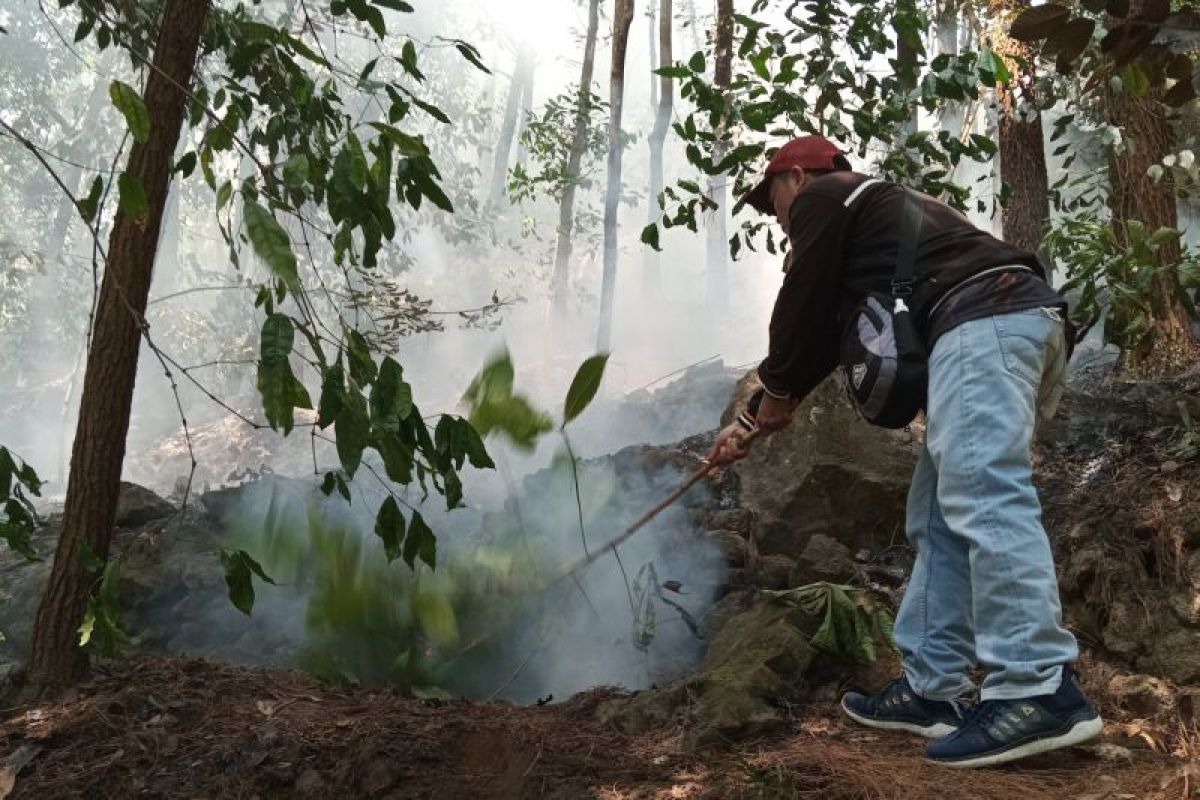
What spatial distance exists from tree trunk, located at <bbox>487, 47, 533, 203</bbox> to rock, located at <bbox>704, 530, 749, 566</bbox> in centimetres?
2441

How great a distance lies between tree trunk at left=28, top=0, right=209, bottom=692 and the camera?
104 inches

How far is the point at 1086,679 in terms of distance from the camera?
2.72 metres

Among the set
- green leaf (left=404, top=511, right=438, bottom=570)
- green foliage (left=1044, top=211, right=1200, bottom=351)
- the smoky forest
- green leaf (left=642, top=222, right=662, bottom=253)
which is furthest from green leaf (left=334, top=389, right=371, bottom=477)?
green foliage (left=1044, top=211, right=1200, bottom=351)

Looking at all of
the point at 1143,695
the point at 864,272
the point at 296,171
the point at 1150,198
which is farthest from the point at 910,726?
the point at 1150,198

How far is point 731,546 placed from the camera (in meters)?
3.96

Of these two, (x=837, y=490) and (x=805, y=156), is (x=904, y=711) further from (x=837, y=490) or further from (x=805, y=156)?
(x=837, y=490)

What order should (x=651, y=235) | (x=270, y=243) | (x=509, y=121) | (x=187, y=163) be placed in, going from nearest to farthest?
(x=270, y=243) < (x=187, y=163) < (x=651, y=235) < (x=509, y=121)

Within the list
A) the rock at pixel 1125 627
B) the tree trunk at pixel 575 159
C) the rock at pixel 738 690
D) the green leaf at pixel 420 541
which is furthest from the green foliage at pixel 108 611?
the tree trunk at pixel 575 159

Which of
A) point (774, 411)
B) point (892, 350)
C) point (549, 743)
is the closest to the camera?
point (892, 350)

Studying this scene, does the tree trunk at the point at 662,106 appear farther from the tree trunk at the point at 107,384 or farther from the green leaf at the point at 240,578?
the green leaf at the point at 240,578

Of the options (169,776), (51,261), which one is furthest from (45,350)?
(169,776)

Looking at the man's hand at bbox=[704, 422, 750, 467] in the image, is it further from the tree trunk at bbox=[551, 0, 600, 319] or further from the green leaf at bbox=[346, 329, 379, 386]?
the tree trunk at bbox=[551, 0, 600, 319]

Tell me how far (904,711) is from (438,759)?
1.20 meters

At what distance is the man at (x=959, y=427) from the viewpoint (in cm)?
203
